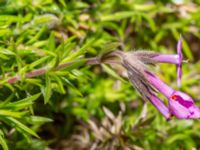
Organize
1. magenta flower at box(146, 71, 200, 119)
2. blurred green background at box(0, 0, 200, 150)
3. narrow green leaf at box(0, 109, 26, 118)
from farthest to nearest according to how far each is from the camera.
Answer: blurred green background at box(0, 0, 200, 150)
narrow green leaf at box(0, 109, 26, 118)
magenta flower at box(146, 71, 200, 119)

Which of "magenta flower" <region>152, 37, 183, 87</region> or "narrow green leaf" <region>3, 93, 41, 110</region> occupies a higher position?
"magenta flower" <region>152, 37, 183, 87</region>

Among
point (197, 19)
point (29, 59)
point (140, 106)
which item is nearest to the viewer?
point (29, 59)

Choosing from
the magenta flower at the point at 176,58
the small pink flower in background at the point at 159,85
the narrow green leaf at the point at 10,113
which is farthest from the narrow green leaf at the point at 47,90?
the magenta flower at the point at 176,58

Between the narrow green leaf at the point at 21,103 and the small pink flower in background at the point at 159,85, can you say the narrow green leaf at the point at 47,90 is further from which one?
the small pink flower in background at the point at 159,85

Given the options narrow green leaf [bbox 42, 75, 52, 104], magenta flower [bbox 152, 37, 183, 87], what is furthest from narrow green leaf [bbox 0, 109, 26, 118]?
magenta flower [bbox 152, 37, 183, 87]

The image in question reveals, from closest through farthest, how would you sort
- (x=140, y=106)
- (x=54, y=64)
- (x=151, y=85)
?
1. (x=151, y=85)
2. (x=54, y=64)
3. (x=140, y=106)

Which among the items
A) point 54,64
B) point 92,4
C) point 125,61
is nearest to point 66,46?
point 54,64

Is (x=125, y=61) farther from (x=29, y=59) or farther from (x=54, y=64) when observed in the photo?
(x=29, y=59)

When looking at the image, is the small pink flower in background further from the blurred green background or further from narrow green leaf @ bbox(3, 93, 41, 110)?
narrow green leaf @ bbox(3, 93, 41, 110)
